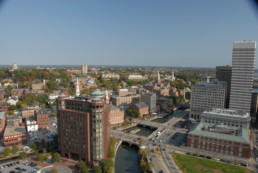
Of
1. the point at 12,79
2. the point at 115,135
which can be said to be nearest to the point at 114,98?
the point at 115,135

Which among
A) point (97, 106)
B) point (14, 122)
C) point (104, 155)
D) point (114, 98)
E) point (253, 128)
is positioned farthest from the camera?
point (114, 98)

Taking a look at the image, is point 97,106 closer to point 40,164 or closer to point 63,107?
point 63,107

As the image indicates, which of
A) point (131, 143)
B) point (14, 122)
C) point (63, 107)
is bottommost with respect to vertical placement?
point (131, 143)

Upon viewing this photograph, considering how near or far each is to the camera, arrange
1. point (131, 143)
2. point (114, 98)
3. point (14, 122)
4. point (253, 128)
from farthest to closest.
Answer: point (114, 98) → point (253, 128) → point (14, 122) → point (131, 143)

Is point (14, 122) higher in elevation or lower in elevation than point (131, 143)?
higher

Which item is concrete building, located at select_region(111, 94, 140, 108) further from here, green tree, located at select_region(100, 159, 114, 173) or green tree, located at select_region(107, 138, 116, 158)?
green tree, located at select_region(100, 159, 114, 173)

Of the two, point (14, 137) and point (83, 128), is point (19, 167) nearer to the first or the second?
point (14, 137)

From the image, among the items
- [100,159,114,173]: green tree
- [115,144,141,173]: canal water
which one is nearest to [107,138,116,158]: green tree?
[115,144,141,173]: canal water
